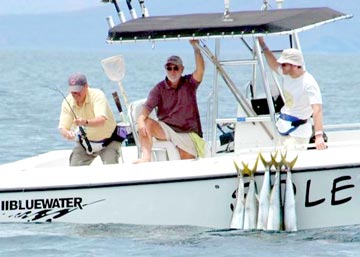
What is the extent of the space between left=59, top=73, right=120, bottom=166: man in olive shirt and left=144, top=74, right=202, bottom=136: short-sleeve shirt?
0.46 m

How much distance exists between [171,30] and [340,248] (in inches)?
96.4

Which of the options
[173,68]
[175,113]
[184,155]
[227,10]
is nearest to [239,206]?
[184,155]

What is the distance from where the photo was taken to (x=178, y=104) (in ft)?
43.0

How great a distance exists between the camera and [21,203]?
41.8 feet

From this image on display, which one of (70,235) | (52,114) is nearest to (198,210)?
(70,235)

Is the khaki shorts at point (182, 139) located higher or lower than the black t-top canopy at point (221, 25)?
lower

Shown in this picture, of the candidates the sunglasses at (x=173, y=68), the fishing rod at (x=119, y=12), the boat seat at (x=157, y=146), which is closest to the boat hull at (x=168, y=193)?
the boat seat at (x=157, y=146)

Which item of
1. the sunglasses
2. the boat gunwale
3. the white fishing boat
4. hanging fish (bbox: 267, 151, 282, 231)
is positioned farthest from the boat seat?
hanging fish (bbox: 267, 151, 282, 231)

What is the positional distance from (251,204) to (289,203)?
0.33 metres

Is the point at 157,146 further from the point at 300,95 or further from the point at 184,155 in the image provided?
the point at 300,95

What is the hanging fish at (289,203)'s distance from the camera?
12.0 m

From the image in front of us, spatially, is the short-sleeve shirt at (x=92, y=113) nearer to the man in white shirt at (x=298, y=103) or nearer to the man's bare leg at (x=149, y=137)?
the man's bare leg at (x=149, y=137)

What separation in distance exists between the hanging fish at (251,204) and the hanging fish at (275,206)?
0.45 ft

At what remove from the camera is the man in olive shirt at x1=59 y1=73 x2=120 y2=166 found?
13133 millimetres
